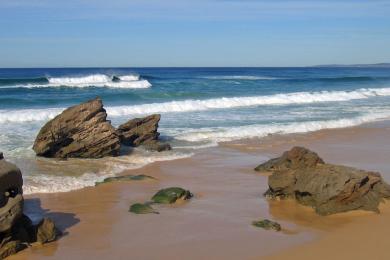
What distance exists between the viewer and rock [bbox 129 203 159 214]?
28.1 ft

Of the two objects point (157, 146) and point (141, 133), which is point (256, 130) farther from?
point (157, 146)

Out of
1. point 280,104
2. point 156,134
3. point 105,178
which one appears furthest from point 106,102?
point 105,178

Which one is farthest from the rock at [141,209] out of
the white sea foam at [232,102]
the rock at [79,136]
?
the white sea foam at [232,102]

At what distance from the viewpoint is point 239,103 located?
104 feet

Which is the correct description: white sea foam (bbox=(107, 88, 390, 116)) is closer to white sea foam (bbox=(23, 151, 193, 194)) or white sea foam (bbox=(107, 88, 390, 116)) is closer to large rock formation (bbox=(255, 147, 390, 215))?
white sea foam (bbox=(23, 151, 193, 194))

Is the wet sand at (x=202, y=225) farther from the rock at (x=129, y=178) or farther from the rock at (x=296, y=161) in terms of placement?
the rock at (x=296, y=161)

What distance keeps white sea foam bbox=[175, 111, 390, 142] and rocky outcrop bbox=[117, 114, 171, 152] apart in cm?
144

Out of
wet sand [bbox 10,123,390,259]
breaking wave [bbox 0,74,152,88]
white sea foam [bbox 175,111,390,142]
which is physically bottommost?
breaking wave [bbox 0,74,152,88]

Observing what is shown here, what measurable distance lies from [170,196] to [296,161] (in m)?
3.07

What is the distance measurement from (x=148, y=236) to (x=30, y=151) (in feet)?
23.8

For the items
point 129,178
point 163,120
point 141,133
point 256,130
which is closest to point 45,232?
point 129,178

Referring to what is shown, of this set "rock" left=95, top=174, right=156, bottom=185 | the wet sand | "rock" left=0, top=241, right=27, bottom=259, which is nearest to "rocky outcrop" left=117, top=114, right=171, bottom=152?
the wet sand

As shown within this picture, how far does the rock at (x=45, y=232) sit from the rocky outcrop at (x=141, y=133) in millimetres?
7715

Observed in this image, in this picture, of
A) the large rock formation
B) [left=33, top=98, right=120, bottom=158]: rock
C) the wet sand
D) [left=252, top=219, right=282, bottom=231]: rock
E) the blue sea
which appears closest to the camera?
the wet sand
